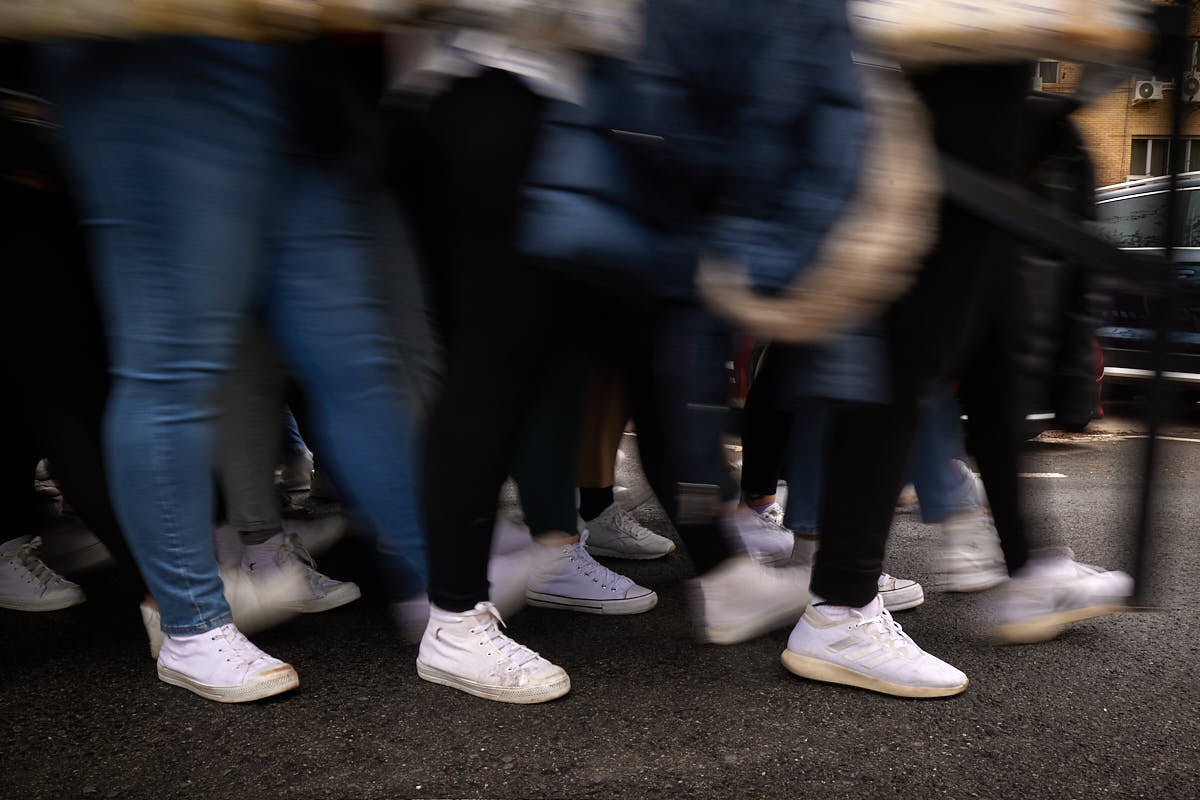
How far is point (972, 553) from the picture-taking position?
101 inches

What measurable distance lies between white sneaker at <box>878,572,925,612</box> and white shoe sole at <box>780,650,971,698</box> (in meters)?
0.48

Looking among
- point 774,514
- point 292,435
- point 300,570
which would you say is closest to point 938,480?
point 774,514

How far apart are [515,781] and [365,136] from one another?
1.15 meters

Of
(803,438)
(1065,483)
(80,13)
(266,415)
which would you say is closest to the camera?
(80,13)

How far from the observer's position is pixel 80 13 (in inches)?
59.5

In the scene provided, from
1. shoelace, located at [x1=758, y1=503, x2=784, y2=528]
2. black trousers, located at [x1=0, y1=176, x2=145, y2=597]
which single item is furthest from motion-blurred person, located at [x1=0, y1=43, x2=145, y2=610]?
shoelace, located at [x1=758, y1=503, x2=784, y2=528]

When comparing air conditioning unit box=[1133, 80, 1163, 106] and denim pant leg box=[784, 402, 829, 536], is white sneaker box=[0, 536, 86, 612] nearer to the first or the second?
denim pant leg box=[784, 402, 829, 536]

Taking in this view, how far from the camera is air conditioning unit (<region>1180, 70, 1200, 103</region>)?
167cm

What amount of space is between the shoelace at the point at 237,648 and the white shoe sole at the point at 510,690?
337mm

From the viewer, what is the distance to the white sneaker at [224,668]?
6.11ft

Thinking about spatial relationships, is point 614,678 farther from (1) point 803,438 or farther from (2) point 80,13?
(2) point 80,13

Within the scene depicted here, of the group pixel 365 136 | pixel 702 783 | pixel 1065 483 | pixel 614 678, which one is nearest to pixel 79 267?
pixel 365 136

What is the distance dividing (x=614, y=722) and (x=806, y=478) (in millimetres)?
939

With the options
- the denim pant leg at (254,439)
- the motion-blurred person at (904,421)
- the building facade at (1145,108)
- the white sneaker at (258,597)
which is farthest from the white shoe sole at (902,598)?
the denim pant leg at (254,439)
